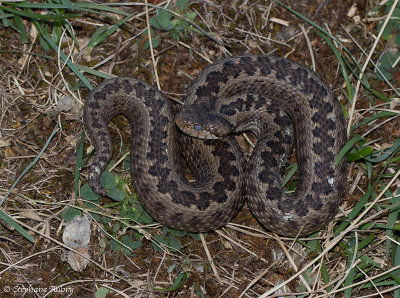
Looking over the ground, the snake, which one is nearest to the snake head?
the snake

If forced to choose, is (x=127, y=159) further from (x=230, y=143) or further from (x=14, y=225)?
(x=14, y=225)

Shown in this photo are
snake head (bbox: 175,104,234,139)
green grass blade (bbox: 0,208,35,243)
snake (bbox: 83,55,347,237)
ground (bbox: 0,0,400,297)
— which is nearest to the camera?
green grass blade (bbox: 0,208,35,243)

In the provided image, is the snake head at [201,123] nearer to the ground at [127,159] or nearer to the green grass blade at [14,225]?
the ground at [127,159]

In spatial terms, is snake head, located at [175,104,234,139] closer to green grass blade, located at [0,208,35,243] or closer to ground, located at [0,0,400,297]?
ground, located at [0,0,400,297]

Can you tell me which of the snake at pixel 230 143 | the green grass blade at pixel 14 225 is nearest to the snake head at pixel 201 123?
the snake at pixel 230 143

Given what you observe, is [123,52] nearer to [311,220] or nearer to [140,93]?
[140,93]

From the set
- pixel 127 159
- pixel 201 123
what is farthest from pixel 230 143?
pixel 127 159

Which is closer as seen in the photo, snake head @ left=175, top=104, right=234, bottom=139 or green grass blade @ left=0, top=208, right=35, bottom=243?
green grass blade @ left=0, top=208, right=35, bottom=243
